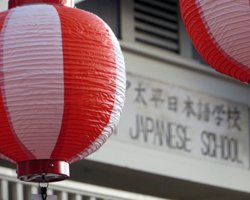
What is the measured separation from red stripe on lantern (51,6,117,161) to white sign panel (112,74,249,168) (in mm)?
3659

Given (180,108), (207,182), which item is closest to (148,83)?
(180,108)

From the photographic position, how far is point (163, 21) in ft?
26.7

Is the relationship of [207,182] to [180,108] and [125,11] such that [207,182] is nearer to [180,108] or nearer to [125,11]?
[180,108]

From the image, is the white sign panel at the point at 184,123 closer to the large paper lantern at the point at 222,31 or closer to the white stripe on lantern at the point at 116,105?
the white stripe on lantern at the point at 116,105

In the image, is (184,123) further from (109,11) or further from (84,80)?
(84,80)

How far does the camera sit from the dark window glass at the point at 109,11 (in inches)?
300

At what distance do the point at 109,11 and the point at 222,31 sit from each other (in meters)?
4.52

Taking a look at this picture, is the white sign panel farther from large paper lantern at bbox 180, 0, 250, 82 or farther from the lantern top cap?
large paper lantern at bbox 180, 0, 250, 82

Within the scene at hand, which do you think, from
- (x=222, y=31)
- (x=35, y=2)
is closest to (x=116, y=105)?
(x=35, y=2)

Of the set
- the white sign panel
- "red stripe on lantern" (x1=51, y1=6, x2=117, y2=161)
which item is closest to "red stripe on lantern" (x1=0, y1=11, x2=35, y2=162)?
"red stripe on lantern" (x1=51, y1=6, x2=117, y2=161)

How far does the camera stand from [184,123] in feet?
26.1

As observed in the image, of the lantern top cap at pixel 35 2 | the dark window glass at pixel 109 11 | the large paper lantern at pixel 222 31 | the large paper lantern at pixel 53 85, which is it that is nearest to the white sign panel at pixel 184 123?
the dark window glass at pixel 109 11

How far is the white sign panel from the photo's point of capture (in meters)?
7.59

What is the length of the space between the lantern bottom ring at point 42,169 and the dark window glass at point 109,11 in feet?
12.9
